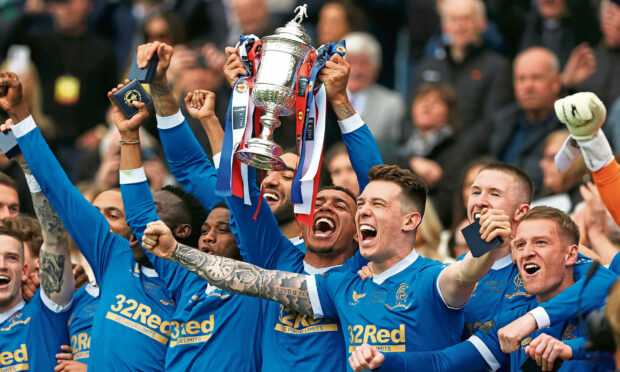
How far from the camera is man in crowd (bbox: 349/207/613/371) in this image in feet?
20.3

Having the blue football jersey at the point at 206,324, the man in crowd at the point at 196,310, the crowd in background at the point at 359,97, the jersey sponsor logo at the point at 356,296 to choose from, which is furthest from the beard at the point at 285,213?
the jersey sponsor logo at the point at 356,296

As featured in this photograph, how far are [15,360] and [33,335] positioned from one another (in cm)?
20

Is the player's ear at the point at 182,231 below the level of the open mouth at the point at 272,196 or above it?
below

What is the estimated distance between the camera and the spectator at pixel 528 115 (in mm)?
10141

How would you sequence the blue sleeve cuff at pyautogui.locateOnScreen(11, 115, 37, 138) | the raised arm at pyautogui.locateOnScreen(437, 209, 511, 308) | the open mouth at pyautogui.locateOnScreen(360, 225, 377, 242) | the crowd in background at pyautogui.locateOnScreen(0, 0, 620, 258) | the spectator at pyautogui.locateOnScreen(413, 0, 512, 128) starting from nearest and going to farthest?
1. the raised arm at pyautogui.locateOnScreen(437, 209, 511, 308)
2. the open mouth at pyautogui.locateOnScreen(360, 225, 377, 242)
3. the blue sleeve cuff at pyautogui.locateOnScreen(11, 115, 37, 138)
4. the crowd in background at pyautogui.locateOnScreen(0, 0, 620, 258)
5. the spectator at pyautogui.locateOnScreen(413, 0, 512, 128)

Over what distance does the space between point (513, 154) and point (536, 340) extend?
4.82 meters

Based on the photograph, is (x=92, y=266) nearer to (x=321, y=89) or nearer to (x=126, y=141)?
(x=126, y=141)

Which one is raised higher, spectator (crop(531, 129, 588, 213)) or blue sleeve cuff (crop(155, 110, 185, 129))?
blue sleeve cuff (crop(155, 110, 185, 129))

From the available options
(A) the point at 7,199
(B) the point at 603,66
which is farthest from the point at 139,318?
(B) the point at 603,66

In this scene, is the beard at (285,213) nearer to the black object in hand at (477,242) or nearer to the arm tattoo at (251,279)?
the arm tattoo at (251,279)

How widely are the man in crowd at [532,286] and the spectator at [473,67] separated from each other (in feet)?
15.9

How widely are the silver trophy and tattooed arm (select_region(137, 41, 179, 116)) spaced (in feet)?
2.89

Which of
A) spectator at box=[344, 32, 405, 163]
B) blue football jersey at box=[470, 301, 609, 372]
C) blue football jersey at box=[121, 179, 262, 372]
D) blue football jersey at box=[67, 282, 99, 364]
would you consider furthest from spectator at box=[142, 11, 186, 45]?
blue football jersey at box=[470, 301, 609, 372]

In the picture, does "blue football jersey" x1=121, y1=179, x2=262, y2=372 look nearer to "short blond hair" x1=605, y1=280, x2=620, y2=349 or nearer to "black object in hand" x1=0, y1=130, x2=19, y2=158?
"black object in hand" x1=0, y1=130, x2=19, y2=158
